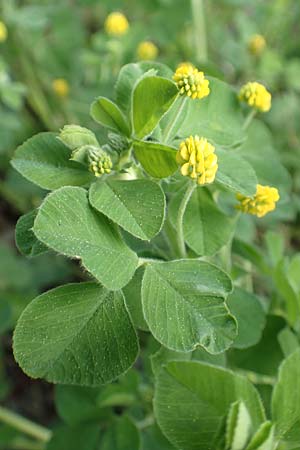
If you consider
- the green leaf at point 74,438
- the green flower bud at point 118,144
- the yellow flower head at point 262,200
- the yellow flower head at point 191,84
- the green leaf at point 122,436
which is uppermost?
the yellow flower head at point 191,84

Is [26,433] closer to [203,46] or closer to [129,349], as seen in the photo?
[129,349]

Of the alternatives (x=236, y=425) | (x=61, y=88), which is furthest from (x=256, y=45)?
(x=236, y=425)

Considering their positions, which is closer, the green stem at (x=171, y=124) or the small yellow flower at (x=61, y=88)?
the green stem at (x=171, y=124)

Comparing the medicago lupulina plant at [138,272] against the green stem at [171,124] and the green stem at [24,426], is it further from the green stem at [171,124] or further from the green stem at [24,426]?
the green stem at [24,426]

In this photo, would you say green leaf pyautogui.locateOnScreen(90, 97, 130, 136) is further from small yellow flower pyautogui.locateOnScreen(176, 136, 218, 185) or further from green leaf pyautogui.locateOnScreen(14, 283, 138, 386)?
green leaf pyautogui.locateOnScreen(14, 283, 138, 386)

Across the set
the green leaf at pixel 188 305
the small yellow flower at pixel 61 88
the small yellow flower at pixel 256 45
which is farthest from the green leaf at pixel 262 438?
the small yellow flower at pixel 61 88

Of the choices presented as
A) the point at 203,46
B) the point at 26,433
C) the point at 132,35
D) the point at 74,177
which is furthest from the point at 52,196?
the point at 203,46

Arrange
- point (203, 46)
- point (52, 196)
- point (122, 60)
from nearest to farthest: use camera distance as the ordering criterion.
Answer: point (52, 196)
point (122, 60)
point (203, 46)
